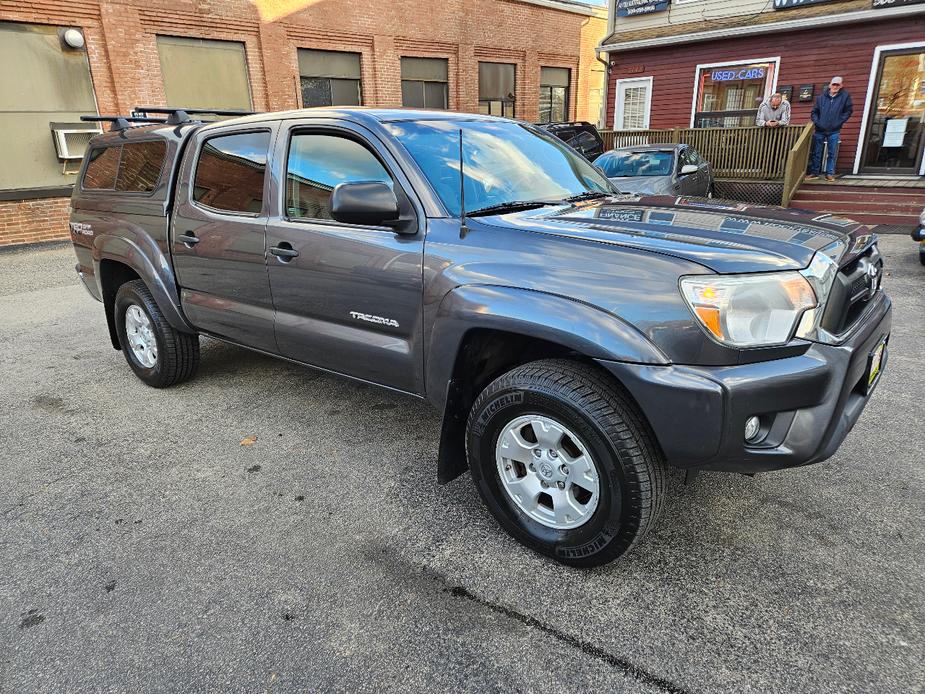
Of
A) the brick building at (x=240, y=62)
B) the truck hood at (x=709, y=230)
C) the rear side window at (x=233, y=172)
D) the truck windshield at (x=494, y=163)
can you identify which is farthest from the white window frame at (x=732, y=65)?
the rear side window at (x=233, y=172)

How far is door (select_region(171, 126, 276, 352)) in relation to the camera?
11.7 ft

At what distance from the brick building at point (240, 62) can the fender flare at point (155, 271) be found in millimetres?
10048

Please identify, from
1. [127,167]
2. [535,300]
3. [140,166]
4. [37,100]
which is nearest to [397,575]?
[535,300]

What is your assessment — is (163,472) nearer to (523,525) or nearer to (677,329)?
(523,525)

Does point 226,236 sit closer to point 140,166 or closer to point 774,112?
point 140,166

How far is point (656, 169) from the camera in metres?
10.1

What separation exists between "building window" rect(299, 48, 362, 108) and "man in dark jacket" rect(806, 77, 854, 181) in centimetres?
1159

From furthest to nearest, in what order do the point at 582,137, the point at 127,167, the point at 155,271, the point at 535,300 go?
1. the point at 582,137
2. the point at 127,167
3. the point at 155,271
4. the point at 535,300

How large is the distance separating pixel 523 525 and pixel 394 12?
18.0 meters

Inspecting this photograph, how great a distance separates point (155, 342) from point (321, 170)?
2205 millimetres

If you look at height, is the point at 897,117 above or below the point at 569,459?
above

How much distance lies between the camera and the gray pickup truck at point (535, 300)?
2.16 meters

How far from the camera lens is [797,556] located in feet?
8.51

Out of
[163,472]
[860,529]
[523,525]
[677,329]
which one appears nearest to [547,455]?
[523,525]
